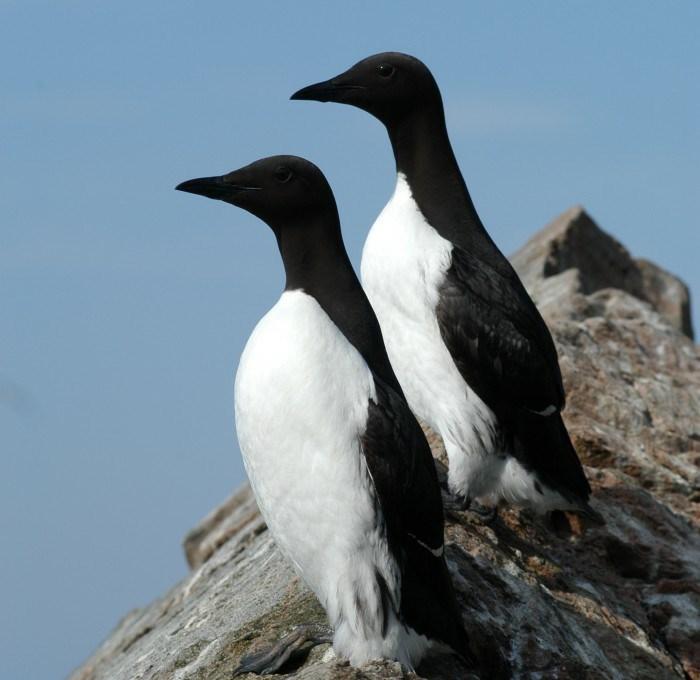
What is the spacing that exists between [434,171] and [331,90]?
2.43 feet

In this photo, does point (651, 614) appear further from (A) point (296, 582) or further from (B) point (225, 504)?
(B) point (225, 504)

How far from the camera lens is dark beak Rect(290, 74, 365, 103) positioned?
25.5ft

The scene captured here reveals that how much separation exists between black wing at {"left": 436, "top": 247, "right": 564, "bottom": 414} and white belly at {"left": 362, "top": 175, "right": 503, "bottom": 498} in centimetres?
7

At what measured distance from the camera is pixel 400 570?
5695mm

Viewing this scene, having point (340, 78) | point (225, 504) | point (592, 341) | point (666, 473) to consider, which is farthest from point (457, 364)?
point (225, 504)

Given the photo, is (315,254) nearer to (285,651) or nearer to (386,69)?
(285,651)

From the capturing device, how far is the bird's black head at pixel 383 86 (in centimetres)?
778

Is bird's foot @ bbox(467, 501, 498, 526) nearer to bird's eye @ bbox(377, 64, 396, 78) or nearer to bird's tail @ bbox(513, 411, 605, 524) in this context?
bird's tail @ bbox(513, 411, 605, 524)

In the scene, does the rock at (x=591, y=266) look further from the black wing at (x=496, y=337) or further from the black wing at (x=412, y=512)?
the black wing at (x=412, y=512)

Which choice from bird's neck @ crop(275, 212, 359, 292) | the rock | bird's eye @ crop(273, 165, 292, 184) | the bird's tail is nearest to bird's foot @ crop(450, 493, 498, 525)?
the bird's tail

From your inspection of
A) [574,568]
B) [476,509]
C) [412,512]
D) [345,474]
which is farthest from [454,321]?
[345,474]

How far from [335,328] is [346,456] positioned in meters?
0.59

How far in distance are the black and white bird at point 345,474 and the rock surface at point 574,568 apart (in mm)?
265

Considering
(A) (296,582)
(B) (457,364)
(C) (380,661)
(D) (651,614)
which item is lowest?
(D) (651,614)
